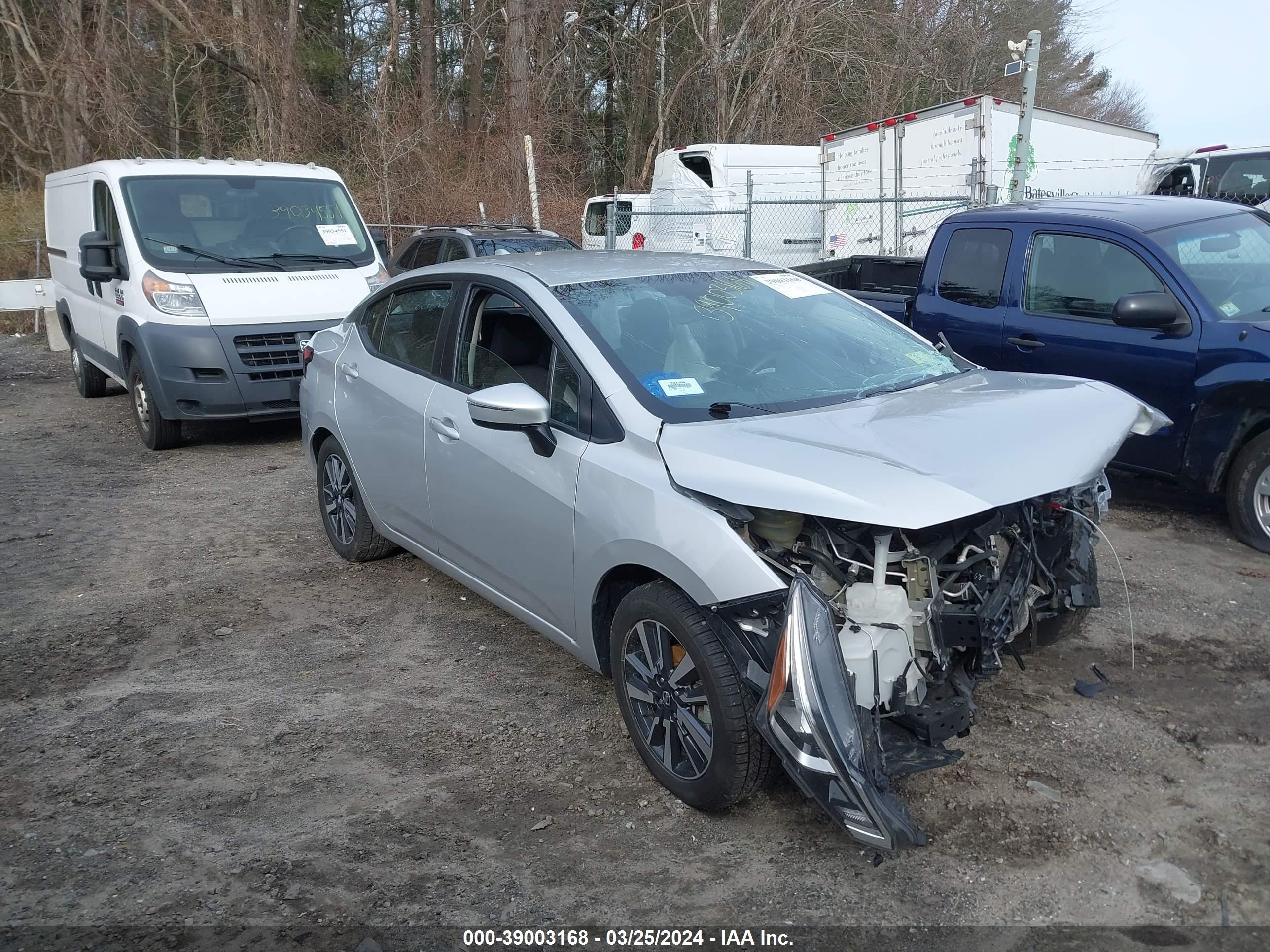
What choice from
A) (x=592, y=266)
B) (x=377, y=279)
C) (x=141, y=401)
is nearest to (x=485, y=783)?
(x=592, y=266)

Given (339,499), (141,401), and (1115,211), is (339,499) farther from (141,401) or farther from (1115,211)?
(1115,211)

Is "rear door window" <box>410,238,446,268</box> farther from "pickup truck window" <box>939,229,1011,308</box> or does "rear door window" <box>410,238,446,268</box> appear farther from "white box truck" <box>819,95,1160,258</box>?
"pickup truck window" <box>939,229,1011,308</box>

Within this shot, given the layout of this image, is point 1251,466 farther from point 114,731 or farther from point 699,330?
point 114,731

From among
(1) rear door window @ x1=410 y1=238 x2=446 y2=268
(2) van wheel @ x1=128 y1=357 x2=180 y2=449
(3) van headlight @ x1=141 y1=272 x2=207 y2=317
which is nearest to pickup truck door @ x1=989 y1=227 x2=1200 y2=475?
(3) van headlight @ x1=141 y1=272 x2=207 y2=317

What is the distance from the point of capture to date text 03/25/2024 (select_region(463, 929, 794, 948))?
2.84 metres

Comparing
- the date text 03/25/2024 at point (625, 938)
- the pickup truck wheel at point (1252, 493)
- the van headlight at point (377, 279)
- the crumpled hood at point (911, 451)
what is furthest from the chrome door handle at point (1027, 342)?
the van headlight at point (377, 279)

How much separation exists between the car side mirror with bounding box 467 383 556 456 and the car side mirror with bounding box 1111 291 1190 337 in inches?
138

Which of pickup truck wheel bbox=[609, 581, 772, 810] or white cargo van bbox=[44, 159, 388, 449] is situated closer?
pickup truck wheel bbox=[609, 581, 772, 810]

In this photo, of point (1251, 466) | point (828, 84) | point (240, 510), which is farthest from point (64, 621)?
point (828, 84)

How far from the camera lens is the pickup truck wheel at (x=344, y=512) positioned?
562cm

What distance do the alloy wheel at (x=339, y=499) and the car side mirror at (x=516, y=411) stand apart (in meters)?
2.09

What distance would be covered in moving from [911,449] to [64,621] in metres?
4.23

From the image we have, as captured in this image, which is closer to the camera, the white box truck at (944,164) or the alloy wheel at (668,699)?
the alloy wheel at (668,699)

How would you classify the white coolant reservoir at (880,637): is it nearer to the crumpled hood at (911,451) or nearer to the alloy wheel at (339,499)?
the crumpled hood at (911,451)
